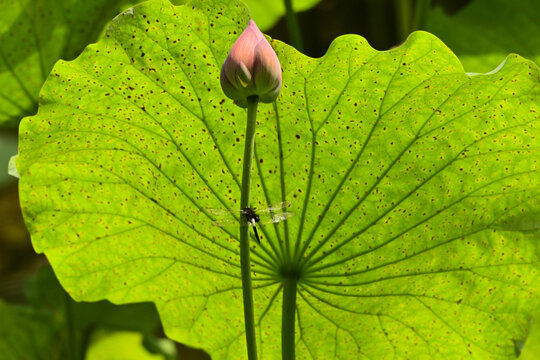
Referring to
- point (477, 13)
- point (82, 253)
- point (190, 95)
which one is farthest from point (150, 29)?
point (477, 13)

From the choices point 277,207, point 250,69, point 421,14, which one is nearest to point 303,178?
point 277,207

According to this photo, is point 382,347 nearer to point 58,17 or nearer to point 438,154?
point 438,154

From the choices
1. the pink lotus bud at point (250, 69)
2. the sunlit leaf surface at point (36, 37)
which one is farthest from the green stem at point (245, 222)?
→ the sunlit leaf surface at point (36, 37)

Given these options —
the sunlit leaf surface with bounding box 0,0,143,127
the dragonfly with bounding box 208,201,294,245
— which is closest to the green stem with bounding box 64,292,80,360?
the sunlit leaf surface with bounding box 0,0,143,127

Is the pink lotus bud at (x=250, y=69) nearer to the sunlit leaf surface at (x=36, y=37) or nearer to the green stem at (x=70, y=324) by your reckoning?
the sunlit leaf surface at (x=36, y=37)

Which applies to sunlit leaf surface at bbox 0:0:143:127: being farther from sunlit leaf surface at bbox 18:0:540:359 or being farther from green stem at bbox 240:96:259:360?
green stem at bbox 240:96:259:360

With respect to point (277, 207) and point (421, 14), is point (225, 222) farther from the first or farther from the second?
point (421, 14)
